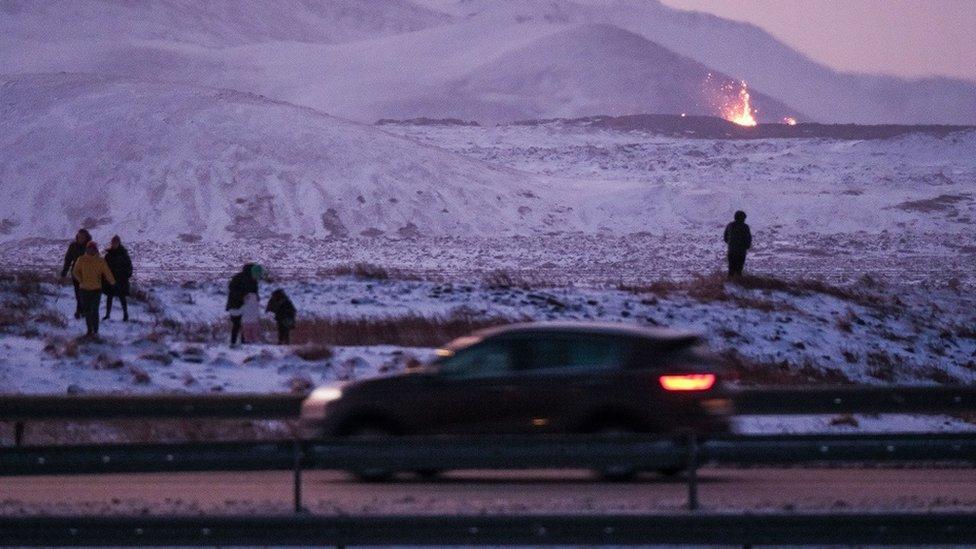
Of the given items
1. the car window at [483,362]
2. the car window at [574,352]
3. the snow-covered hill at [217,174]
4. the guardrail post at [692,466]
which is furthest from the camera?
the snow-covered hill at [217,174]

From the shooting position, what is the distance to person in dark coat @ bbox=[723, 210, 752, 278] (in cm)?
2962

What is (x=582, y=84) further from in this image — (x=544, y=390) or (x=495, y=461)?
(x=495, y=461)

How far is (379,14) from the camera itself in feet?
500

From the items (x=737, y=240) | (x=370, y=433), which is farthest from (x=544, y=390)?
(x=737, y=240)

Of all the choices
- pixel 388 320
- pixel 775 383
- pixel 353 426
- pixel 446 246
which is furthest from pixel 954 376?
pixel 446 246

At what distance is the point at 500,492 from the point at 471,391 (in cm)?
98

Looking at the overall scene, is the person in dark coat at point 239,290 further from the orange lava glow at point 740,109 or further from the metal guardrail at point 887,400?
the orange lava glow at point 740,109

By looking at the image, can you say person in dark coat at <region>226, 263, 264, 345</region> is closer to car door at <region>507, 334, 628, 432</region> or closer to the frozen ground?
car door at <region>507, 334, 628, 432</region>

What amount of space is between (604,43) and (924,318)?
98143mm

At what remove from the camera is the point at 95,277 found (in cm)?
2250

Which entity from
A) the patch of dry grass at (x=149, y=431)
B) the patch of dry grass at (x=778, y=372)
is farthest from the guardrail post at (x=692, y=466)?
the patch of dry grass at (x=778, y=372)

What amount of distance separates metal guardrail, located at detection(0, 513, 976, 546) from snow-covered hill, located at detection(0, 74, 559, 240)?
50.1m

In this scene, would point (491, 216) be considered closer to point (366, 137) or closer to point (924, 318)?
point (366, 137)

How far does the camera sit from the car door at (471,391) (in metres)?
13.1
